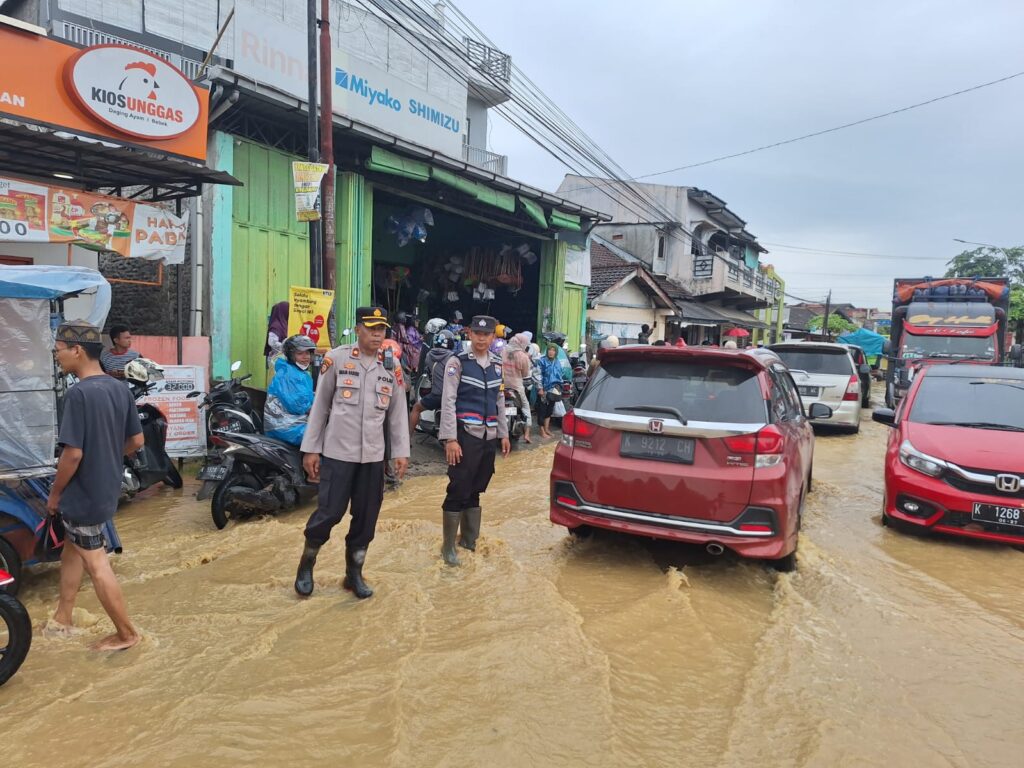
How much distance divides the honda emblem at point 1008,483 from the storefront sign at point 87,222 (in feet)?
27.1

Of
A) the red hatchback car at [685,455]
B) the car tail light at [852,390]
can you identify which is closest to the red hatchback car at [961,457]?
the red hatchback car at [685,455]

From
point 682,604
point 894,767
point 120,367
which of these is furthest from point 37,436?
point 894,767

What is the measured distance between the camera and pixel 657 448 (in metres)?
4.45

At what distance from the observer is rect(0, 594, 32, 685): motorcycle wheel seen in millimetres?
2949

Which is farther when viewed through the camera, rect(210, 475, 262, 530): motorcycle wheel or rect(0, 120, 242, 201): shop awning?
rect(0, 120, 242, 201): shop awning

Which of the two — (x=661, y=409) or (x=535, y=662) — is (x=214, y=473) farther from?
(x=661, y=409)

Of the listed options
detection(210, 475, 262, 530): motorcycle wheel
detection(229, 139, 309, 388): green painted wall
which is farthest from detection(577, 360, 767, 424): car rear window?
detection(229, 139, 309, 388): green painted wall

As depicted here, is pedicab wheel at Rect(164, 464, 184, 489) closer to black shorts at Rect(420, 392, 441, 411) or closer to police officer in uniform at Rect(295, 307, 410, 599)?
black shorts at Rect(420, 392, 441, 411)

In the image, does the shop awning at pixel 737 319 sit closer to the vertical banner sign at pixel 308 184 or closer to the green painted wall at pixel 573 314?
the green painted wall at pixel 573 314

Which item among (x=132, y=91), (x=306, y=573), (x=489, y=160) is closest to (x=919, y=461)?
(x=306, y=573)

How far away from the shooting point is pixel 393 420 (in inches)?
168

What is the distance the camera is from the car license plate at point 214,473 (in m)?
5.65

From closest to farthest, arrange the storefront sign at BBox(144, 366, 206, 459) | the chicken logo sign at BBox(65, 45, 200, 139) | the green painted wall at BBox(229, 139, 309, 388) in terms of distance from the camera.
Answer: the chicken logo sign at BBox(65, 45, 200, 139) < the storefront sign at BBox(144, 366, 206, 459) < the green painted wall at BBox(229, 139, 309, 388)

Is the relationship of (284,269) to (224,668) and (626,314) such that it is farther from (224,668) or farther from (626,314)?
(626,314)
